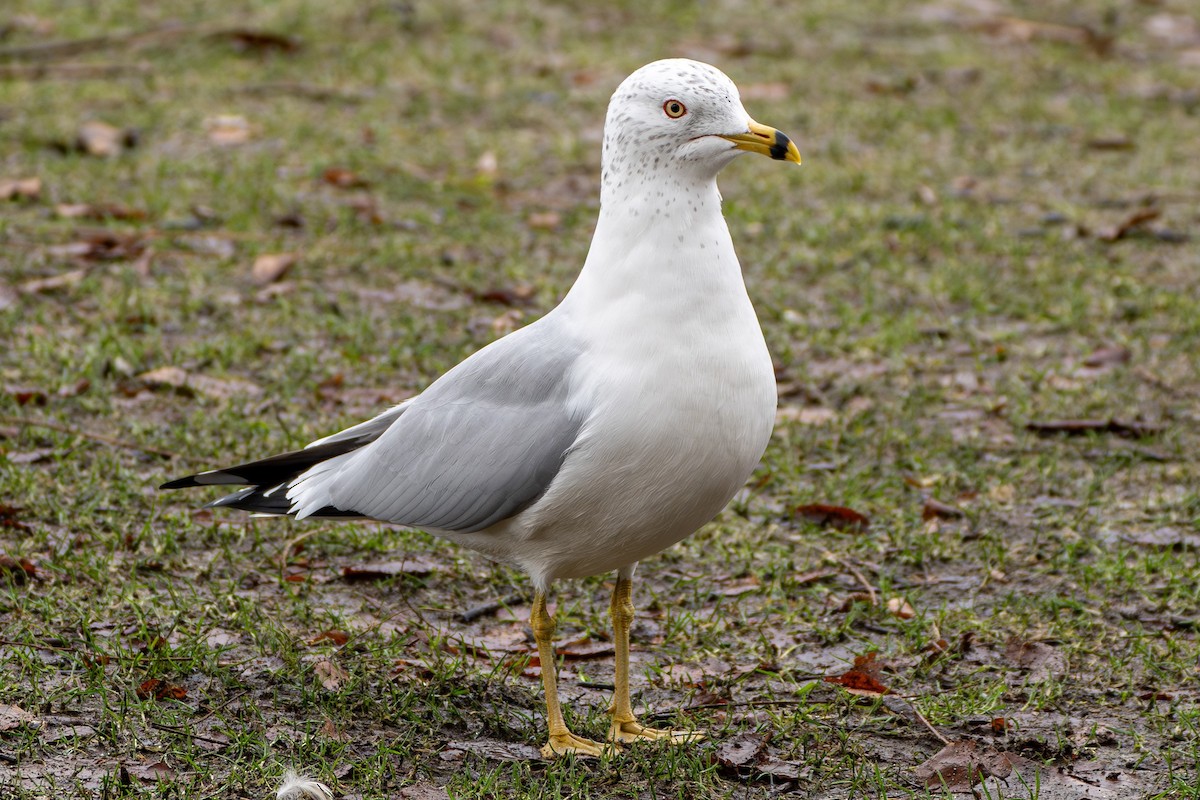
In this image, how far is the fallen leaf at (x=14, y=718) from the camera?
3059 mm

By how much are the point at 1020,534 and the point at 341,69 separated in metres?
5.74

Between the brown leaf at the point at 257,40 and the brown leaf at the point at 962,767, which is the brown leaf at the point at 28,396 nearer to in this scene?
the brown leaf at the point at 962,767

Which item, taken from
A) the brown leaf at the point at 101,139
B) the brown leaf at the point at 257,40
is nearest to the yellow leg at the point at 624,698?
the brown leaf at the point at 101,139

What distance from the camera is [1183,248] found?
6.59 meters

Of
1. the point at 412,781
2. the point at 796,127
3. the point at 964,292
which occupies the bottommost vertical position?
the point at 412,781

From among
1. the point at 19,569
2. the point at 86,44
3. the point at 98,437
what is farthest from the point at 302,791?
the point at 86,44

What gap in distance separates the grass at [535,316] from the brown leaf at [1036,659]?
0.01 metres

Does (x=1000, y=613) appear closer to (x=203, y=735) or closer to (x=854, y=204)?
(x=203, y=735)

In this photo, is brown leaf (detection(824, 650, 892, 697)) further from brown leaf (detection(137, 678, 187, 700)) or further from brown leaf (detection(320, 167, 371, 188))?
brown leaf (detection(320, 167, 371, 188))

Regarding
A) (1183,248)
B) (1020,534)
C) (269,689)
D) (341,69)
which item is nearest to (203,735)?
(269,689)

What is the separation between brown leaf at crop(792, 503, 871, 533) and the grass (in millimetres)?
53

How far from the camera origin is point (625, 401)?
2994mm

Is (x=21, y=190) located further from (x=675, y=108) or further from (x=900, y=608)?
(x=900, y=608)

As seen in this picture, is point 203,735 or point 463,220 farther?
point 463,220
